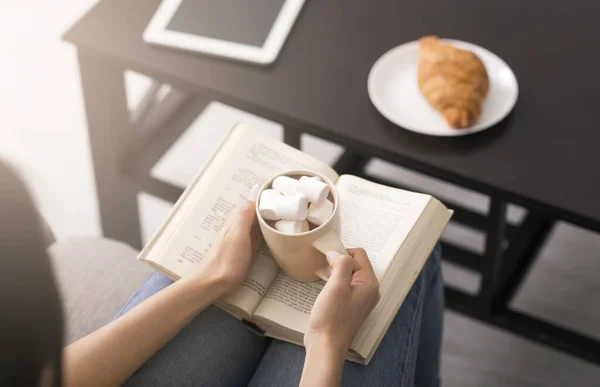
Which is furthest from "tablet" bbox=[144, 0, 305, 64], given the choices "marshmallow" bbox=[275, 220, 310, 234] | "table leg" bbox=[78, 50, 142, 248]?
"marshmallow" bbox=[275, 220, 310, 234]

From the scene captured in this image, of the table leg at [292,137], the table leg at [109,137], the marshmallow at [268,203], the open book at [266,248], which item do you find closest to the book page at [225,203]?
the open book at [266,248]

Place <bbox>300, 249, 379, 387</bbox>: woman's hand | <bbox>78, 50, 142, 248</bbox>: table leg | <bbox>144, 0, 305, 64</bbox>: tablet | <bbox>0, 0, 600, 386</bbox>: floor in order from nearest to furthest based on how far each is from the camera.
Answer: <bbox>300, 249, 379, 387</bbox>: woman's hand
<bbox>144, 0, 305, 64</bbox>: tablet
<bbox>78, 50, 142, 248</bbox>: table leg
<bbox>0, 0, 600, 386</bbox>: floor

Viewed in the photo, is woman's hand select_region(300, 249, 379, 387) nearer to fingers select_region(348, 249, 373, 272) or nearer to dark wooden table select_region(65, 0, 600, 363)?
fingers select_region(348, 249, 373, 272)

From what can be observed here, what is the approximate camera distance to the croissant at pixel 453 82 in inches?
42.0

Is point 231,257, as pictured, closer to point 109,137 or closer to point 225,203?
point 225,203

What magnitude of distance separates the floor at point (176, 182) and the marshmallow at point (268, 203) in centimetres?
54

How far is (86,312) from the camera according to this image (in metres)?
1.06

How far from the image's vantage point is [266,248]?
1008 mm

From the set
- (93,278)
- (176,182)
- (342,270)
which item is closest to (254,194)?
(342,270)

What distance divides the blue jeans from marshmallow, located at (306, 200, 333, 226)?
18 centimetres

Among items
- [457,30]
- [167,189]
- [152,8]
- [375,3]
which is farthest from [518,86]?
[167,189]

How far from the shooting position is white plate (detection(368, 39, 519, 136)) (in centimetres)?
109

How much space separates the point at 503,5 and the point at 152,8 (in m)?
0.58

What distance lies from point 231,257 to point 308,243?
0.12 m
